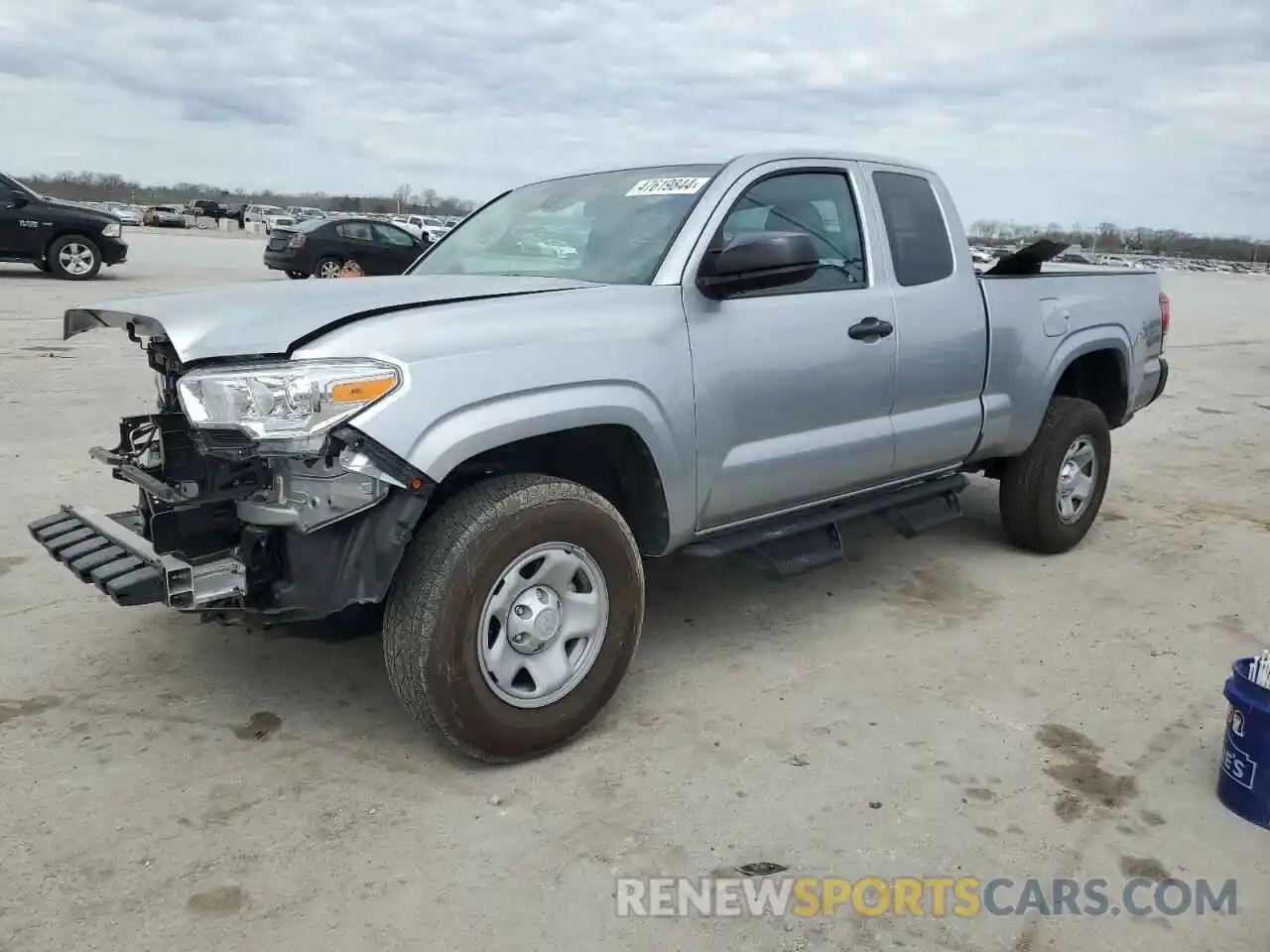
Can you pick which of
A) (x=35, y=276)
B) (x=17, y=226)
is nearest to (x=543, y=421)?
(x=17, y=226)

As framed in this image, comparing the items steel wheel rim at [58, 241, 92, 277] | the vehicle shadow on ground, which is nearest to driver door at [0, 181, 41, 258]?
steel wheel rim at [58, 241, 92, 277]

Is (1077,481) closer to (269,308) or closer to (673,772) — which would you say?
(673,772)

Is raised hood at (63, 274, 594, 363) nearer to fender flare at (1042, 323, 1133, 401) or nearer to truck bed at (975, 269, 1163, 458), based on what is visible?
truck bed at (975, 269, 1163, 458)

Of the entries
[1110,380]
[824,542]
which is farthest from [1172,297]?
[824,542]

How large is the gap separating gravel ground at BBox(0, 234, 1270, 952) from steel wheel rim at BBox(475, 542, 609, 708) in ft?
0.87

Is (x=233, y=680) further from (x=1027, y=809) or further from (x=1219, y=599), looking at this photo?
(x=1219, y=599)

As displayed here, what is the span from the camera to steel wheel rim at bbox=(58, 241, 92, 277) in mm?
16078

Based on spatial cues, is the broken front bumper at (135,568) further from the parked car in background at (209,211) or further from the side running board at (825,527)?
the parked car in background at (209,211)

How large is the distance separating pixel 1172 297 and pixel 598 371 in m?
31.1

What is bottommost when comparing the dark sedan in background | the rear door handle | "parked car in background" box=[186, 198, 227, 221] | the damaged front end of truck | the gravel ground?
the gravel ground

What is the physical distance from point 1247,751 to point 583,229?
9.29 ft

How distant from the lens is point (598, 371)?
3.23 m

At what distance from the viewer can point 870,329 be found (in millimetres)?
4133

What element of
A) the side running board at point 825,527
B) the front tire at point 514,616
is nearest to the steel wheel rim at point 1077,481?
the side running board at point 825,527
